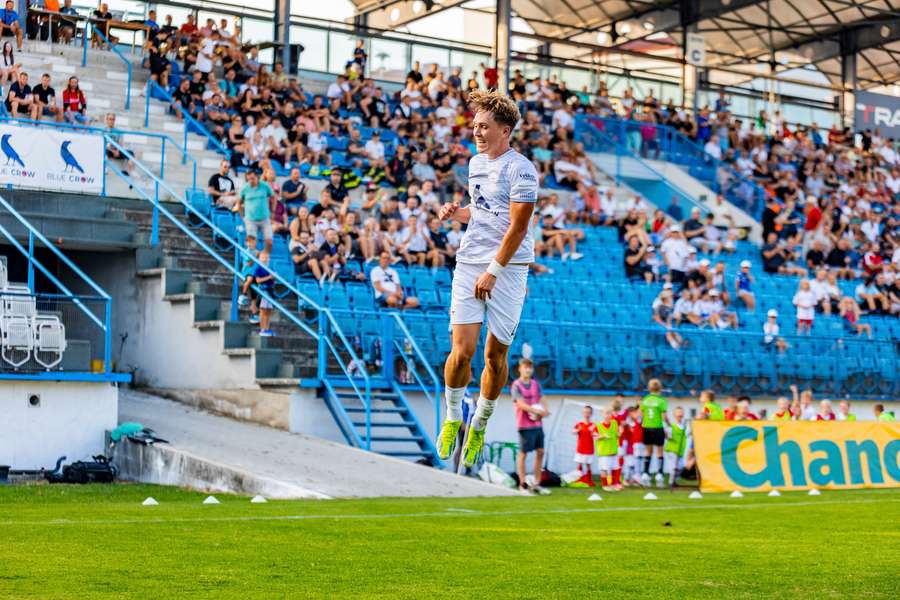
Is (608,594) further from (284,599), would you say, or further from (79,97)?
(79,97)

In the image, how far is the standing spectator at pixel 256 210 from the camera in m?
22.6

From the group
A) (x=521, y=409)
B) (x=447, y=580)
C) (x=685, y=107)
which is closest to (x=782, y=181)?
(x=685, y=107)

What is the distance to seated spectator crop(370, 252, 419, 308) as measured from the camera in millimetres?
23047

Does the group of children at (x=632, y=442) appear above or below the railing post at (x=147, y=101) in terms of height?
below

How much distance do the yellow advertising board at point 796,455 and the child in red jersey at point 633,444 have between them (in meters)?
1.39

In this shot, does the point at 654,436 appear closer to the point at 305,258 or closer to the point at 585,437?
the point at 585,437

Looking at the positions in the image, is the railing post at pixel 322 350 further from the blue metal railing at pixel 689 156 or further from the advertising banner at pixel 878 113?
the advertising banner at pixel 878 113

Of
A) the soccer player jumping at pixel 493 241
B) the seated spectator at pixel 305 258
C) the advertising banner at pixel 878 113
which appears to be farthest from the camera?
the advertising banner at pixel 878 113

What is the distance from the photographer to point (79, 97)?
976 inches

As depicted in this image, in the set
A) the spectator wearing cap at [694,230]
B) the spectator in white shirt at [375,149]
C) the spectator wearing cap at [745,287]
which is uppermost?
the spectator in white shirt at [375,149]

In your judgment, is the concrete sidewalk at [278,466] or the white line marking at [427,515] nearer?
the white line marking at [427,515]

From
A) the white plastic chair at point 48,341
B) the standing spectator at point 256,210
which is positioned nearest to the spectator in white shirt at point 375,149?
the standing spectator at point 256,210

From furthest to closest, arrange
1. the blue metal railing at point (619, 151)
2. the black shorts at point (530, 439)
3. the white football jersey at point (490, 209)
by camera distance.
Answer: the blue metal railing at point (619, 151)
the black shorts at point (530, 439)
the white football jersey at point (490, 209)

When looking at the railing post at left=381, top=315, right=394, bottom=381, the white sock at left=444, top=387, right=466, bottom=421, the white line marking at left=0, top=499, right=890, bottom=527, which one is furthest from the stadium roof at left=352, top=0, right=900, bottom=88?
the white sock at left=444, top=387, right=466, bottom=421
